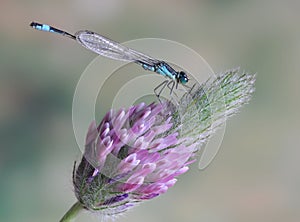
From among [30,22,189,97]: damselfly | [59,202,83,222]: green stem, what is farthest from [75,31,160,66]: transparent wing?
[59,202,83,222]: green stem

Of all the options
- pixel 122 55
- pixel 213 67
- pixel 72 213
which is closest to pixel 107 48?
pixel 122 55

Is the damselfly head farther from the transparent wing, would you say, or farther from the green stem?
the green stem

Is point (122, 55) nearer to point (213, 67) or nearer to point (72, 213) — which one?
point (72, 213)

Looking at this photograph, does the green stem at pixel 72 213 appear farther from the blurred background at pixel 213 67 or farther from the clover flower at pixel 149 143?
the blurred background at pixel 213 67

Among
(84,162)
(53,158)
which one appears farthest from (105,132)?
(53,158)

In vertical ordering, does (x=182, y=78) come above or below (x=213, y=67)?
above

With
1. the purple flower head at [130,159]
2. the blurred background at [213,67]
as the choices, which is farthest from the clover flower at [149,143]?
the blurred background at [213,67]

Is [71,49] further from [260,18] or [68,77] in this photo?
[260,18]
